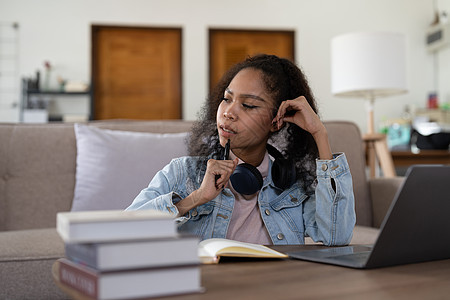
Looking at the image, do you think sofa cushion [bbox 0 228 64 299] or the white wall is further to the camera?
the white wall

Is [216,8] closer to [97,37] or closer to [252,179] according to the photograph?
[97,37]

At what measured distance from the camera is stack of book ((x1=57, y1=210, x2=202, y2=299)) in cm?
55

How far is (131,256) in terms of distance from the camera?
0.56 meters

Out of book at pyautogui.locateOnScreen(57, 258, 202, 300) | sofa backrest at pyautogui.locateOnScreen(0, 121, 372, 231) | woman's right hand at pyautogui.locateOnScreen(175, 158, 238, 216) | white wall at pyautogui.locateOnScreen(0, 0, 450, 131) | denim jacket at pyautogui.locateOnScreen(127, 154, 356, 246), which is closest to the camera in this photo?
book at pyautogui.locateOnScreen(57, 258, 202, 300)

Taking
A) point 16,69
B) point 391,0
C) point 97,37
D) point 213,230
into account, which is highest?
point 391,0

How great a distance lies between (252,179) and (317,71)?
177 inches

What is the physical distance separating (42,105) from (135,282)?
476 centimetres

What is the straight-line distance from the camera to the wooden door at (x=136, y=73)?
5.23 meters

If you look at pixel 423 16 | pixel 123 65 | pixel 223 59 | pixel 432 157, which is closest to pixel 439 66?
pixel 423 16

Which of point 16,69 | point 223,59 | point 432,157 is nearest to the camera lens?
point 432,157

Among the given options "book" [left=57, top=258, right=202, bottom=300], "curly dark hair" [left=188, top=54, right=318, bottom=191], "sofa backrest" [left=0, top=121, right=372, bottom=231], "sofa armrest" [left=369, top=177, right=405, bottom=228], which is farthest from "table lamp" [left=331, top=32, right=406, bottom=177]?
"book" [left=57, top=258, right=202, bottom=300]

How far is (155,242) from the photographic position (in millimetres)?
567

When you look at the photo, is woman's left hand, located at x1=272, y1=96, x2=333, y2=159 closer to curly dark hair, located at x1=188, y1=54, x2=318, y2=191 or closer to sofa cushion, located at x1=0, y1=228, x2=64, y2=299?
curly dark hair, located at x1=188, y1=54, x2=318, y2=191

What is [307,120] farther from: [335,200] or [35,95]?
[35,95]
